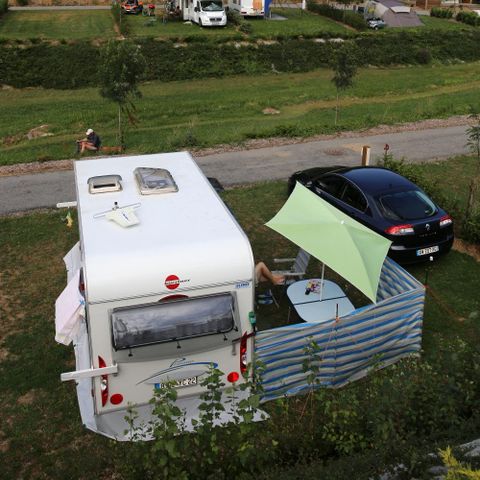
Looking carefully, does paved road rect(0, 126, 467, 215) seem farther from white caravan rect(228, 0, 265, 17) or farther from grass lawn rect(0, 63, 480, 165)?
white caravan rect(228, 0, 265, 17)

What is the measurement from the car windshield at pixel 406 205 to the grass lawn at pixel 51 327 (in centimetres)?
112

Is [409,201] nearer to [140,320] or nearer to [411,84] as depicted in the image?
[140,320]

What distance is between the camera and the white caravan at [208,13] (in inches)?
1656

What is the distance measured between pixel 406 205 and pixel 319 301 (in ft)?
10.0

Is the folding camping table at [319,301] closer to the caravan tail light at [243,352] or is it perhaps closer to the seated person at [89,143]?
the caravan tail light at [243,352]

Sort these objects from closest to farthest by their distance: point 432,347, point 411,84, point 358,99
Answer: point 432,347, point 358,99, point 411,84

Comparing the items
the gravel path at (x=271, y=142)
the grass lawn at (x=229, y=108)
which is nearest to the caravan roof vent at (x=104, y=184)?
the gravel path at (x=271, y=142)

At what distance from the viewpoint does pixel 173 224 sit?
307 inches

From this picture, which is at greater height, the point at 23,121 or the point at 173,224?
the point at 173,224

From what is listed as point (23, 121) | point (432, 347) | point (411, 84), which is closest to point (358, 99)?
point (411, 84)

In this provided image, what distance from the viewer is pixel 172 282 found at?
698cm

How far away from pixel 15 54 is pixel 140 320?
33.3m

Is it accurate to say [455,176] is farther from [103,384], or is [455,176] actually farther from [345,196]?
[103,384]

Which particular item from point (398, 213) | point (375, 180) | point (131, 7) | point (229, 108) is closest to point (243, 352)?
point (398, 213)
